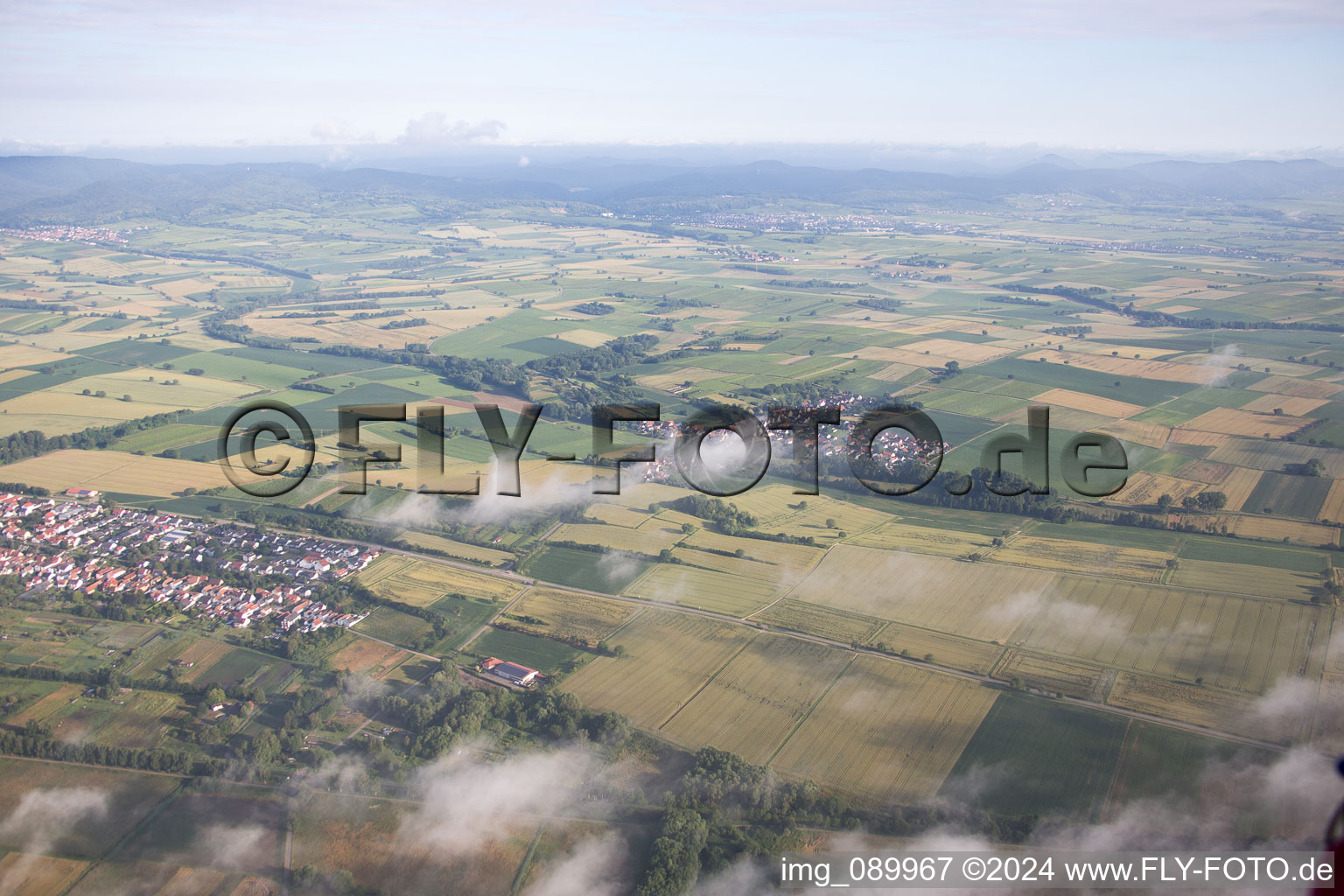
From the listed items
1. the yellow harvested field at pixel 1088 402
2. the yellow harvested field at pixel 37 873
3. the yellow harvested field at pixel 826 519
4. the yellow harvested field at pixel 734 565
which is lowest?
the yellow harvested field at pixel 37 873

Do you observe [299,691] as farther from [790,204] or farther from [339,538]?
[790,204]

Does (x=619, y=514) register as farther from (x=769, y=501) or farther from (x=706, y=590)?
(x=706, y=590)

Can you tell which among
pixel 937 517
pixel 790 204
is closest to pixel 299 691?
pixel 937 517

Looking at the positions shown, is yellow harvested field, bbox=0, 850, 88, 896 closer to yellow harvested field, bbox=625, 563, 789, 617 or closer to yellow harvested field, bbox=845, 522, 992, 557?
yellow harvested field, bbox=625, 563, 789, 617

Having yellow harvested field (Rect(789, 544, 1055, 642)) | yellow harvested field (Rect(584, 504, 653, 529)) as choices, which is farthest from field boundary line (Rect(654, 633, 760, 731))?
yellow harvested field (Rect(584, 504, 653, 529))

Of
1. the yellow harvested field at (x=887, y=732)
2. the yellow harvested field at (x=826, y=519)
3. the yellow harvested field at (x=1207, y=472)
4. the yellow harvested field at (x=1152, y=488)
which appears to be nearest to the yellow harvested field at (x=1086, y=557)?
the yellow harvested field at (x=1152, y=488)

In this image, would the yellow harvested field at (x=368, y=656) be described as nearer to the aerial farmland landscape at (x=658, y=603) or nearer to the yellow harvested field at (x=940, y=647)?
the aerial farmland landscape at (x=658, y=603)
